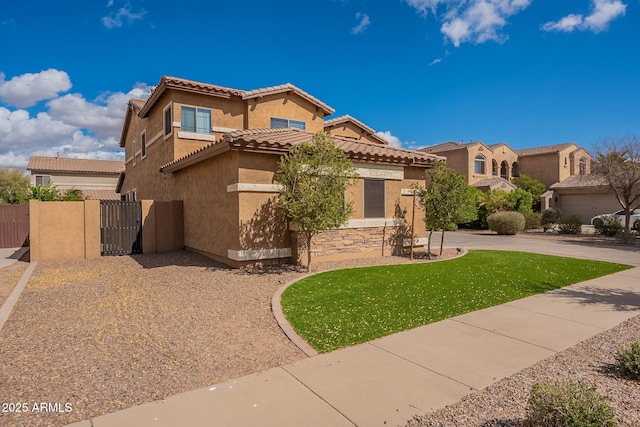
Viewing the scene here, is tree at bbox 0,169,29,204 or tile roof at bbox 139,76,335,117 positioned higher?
tile roof at bbox 139,76,335,117

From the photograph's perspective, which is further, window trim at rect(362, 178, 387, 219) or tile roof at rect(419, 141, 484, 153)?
tile roof at rect(419, 141, 484, 153)

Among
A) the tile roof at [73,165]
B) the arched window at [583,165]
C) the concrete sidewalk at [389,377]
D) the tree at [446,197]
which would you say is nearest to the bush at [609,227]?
the tree at [446,197]

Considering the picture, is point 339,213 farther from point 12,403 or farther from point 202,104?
point 202,104

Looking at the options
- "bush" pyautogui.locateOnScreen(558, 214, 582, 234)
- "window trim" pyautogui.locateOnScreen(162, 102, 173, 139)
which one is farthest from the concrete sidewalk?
"bush" pyautogui.locateOnScreen(558, 214, 582, 234)

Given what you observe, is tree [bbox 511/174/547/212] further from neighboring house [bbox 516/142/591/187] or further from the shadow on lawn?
the shadow on lawn

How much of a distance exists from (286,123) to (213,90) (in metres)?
3.93

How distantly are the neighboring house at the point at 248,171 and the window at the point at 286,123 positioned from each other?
5cm

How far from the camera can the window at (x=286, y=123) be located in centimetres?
1873

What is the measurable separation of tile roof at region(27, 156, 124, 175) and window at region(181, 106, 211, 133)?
31.5 m

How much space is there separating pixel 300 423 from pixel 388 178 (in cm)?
1109

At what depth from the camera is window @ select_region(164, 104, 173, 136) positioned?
16706 millimetres

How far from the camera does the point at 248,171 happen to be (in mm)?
11008

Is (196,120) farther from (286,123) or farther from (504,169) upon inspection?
(504,169)

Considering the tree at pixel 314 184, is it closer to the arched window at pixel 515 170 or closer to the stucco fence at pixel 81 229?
the stucco fence at pixel 81 229
